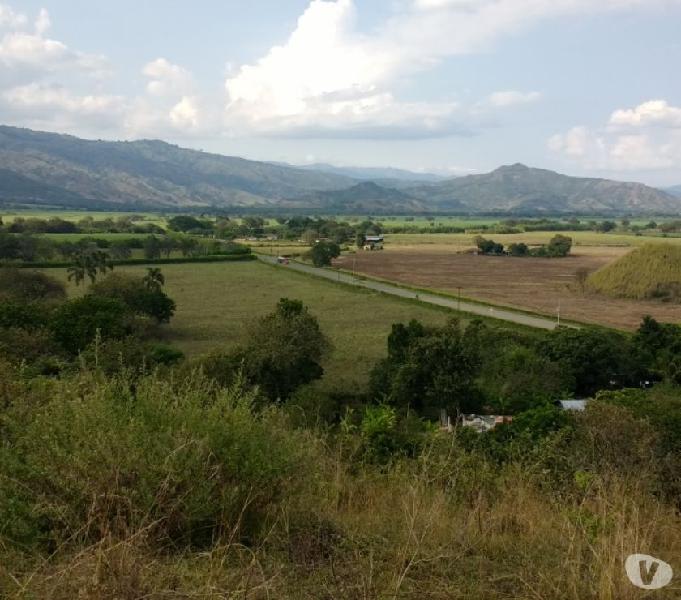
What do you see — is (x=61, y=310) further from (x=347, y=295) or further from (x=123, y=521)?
(x=347, y=295)

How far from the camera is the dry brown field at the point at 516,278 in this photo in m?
53.4

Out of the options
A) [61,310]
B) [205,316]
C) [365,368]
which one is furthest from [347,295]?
[61,310]

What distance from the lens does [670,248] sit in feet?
229

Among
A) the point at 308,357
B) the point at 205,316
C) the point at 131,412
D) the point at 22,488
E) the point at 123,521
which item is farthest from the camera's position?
the point at 205,316

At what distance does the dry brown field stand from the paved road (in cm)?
244

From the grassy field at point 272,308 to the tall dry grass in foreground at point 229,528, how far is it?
21.4 meters

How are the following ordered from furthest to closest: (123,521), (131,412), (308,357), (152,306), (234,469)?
(152,306) → (308,357) → (131,412) → (234,469) → (123,521)

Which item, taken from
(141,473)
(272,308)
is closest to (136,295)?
(272,308)

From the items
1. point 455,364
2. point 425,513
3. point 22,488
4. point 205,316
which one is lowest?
point 205,316

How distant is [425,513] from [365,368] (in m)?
26.0

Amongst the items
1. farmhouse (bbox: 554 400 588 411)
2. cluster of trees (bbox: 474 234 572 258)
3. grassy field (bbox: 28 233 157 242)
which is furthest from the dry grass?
cluster of trees (bbox: 474 234 572 258)

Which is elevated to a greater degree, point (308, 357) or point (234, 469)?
point (234, 469)

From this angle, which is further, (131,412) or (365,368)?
(365,368)

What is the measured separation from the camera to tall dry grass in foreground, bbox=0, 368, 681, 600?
3912 mm
